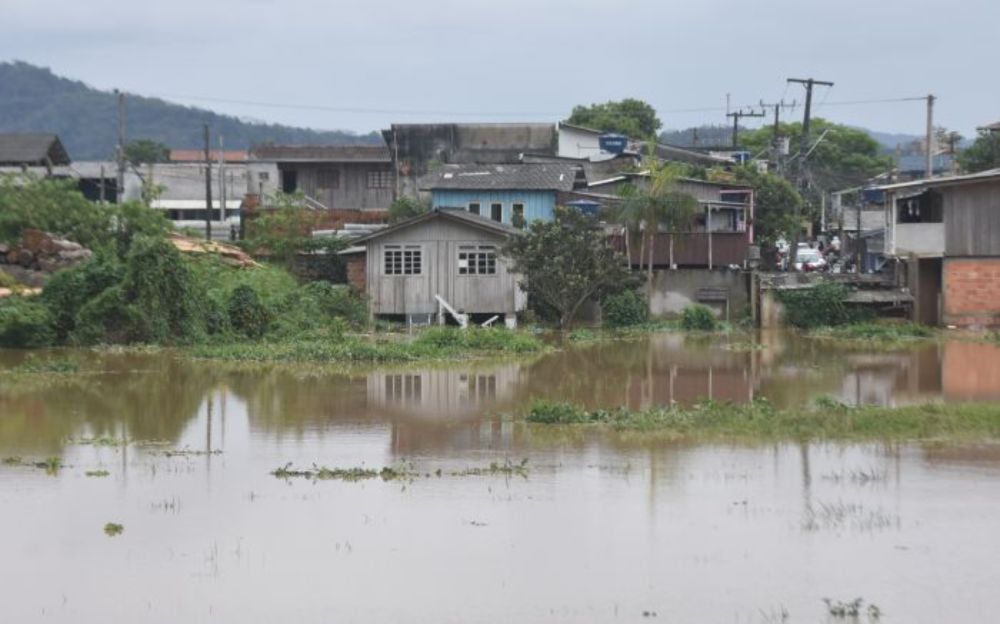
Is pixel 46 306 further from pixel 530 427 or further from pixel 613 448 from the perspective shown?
pixel 613 448

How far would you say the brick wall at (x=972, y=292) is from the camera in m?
35.9

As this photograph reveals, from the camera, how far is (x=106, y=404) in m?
21.8

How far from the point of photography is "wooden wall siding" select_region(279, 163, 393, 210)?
2244 inches

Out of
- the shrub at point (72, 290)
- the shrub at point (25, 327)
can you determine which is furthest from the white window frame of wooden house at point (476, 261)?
the shrub at point (25, 327)

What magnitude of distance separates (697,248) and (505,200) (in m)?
7.34

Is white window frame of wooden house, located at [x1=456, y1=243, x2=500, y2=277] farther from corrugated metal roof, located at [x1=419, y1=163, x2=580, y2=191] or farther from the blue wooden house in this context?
corrugated metal roof, located at [x1=419, y1=163, x2=580, y2=191]

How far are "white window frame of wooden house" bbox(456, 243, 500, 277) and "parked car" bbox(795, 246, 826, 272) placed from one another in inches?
607

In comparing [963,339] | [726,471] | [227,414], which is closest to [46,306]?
[227,414]

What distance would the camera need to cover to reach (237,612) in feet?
35.1

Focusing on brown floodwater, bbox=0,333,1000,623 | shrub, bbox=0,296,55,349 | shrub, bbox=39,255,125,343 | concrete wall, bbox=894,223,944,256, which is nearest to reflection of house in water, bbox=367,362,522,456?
brown floodwater, bbox=0,333,1000,623

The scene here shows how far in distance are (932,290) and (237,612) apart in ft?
101

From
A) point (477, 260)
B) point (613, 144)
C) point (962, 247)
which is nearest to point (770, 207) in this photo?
point (613, 144)

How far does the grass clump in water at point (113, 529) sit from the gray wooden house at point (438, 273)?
2494 cm

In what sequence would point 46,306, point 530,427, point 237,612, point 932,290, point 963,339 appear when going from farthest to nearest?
point 932,290
point 963,339
point 46,306
point 530,427
point 237,612
